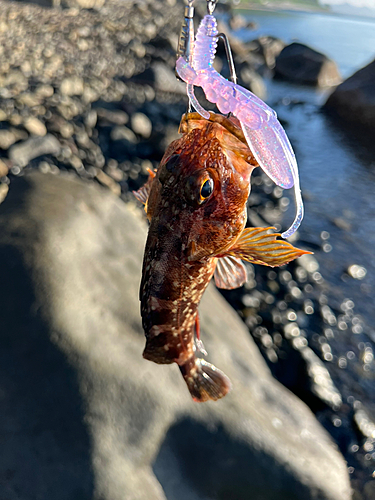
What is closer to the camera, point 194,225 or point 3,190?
point 194,225

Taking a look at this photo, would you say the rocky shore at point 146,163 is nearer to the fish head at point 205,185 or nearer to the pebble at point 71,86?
the pebble at point 71,86

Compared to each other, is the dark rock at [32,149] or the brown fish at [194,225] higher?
the brown fish at [194,225]

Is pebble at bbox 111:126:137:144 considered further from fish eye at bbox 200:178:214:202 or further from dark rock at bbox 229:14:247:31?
dark rock at bbox 229:14:247:31

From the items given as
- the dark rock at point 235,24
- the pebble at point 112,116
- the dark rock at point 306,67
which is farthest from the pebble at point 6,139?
the dark rock at point 235,24

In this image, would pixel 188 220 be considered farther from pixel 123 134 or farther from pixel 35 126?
pixel 123 134

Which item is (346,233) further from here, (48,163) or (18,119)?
(18,119)

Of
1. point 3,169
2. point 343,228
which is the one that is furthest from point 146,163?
point 343,228
